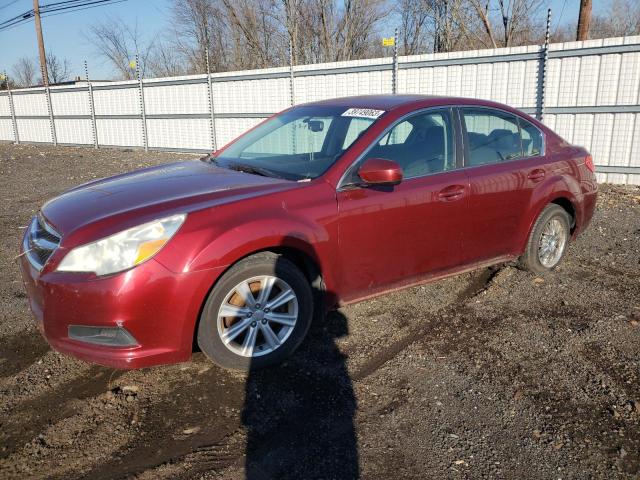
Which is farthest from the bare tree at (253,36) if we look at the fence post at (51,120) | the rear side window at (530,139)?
the rear side window at (530,139)

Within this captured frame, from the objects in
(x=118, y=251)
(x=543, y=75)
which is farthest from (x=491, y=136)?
(x=543, y=75)

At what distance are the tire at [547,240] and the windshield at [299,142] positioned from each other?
205 cm

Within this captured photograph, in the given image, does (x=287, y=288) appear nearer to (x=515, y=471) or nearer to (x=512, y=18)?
(x=515, y=471)

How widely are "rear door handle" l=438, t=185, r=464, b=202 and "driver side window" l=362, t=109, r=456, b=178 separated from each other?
0.17 m

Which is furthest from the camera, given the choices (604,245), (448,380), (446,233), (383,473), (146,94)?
(146,94)

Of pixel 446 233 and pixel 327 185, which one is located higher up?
pixel 327 185

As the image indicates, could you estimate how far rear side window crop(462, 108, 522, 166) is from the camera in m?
4.42

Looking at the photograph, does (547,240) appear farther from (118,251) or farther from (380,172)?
(118,251)

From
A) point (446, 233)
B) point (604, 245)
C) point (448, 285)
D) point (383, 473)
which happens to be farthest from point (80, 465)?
point (604, 245)

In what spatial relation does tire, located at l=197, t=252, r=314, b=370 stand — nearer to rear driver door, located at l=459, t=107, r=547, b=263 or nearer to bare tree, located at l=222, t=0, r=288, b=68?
rear driver door, located at l=459, t=107, r=547, b=263

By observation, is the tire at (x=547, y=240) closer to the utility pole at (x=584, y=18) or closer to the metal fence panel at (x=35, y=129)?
the utility pole at (x=584, y=18)

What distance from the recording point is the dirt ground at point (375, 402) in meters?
2.61

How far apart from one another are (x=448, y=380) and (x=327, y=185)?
4.85 feet

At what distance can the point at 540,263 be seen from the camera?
5.16 m
